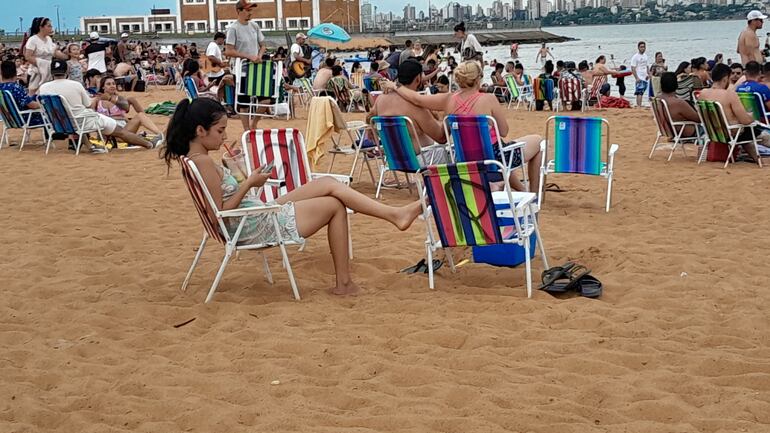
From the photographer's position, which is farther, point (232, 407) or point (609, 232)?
point (609, 232)

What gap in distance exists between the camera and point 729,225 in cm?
652

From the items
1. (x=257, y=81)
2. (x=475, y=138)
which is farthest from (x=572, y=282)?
(x=257, y=81)

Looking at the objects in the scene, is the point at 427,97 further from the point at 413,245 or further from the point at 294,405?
the point at 294,405

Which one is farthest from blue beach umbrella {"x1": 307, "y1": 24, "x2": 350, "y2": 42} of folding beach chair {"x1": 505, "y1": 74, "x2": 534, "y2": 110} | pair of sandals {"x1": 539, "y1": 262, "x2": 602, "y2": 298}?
pair of sandals {"x1": 539, "y1": 262, "x2": 602, "y2": 298}

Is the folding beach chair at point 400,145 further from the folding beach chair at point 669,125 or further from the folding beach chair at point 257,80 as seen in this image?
the folding beach chair at point 257,80

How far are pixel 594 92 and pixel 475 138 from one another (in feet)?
34.9

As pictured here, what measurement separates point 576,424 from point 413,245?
2.99 metres

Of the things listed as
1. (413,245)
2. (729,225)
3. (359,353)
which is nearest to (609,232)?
(729,225)

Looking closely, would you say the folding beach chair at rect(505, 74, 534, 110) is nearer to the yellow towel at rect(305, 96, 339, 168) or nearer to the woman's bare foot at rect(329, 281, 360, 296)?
the yellow towel at rect(305, 96, 339, 168)

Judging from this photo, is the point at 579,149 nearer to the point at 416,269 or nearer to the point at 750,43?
the point at 416,269

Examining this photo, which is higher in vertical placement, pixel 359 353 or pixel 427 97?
pixel 427 97

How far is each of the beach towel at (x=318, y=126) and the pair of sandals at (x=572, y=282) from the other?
116 inches

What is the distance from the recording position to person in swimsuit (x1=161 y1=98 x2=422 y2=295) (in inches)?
185

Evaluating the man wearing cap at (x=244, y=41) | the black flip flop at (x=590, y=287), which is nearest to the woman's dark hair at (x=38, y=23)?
the man wearing cap at (x=244, y=41)
